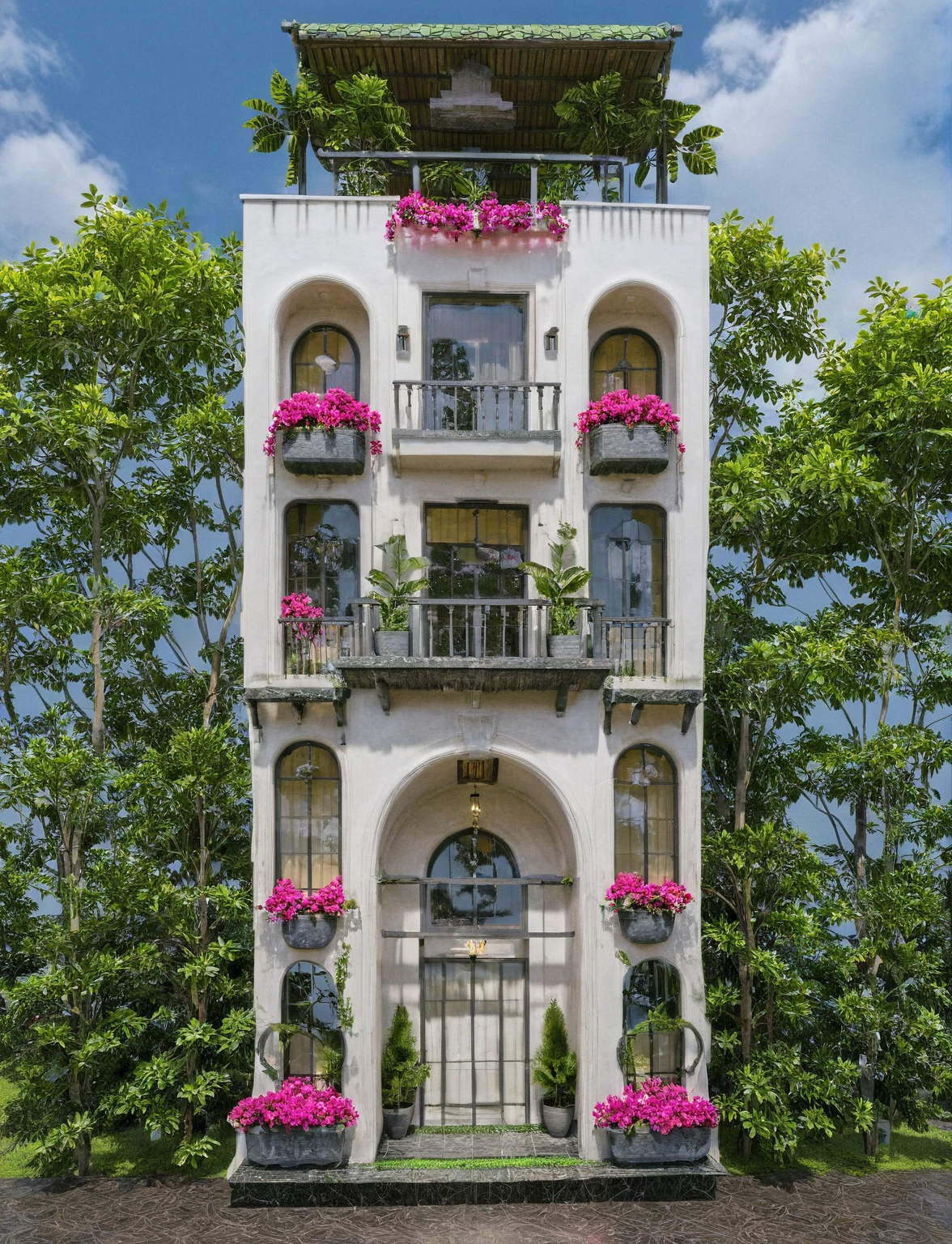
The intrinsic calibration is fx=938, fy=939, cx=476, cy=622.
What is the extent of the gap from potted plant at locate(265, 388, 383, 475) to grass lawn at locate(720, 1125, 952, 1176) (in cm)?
1115

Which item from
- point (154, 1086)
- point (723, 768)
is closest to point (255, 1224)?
point (154, 1086)

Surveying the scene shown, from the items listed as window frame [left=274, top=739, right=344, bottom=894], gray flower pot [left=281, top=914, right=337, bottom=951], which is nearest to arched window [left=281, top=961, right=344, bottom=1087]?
gray flower pot [left=281, top=914, right=337, bottom=951]

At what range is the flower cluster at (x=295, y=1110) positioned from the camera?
1195 centimetres

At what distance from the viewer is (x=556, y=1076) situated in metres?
13.2

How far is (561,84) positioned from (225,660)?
432 inches

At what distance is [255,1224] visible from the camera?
11.4m

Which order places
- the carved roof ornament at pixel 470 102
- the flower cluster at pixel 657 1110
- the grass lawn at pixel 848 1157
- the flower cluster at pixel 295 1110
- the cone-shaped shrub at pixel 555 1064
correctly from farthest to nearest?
the carved roof ornament at pixel 470 102 < the cone-shaped shrub at pixel 555 1064 < the grass lawn at pixel 848 1157 < the flower cluster at pixel 657 1110 < the flower cluster at pixel 295 1110

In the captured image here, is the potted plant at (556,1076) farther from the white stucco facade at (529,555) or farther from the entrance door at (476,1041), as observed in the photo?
the entrance door at (476,1041)

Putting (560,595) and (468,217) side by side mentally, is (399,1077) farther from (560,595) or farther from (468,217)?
(468,217)

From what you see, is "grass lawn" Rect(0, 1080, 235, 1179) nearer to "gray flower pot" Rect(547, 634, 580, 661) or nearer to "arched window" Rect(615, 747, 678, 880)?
"arched window" Rect(615, 747, 678, 880)

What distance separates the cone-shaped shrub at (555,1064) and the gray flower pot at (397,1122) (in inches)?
74.0

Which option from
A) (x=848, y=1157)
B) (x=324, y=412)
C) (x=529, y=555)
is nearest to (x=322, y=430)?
(x=324, y=412)

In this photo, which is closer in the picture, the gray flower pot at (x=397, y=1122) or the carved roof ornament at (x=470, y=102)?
→ the gray flower pot at (x=397, y=1122)

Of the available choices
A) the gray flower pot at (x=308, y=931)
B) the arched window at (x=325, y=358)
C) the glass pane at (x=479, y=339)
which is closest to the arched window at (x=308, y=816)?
the gray flower pot at (x=308, y=931)
